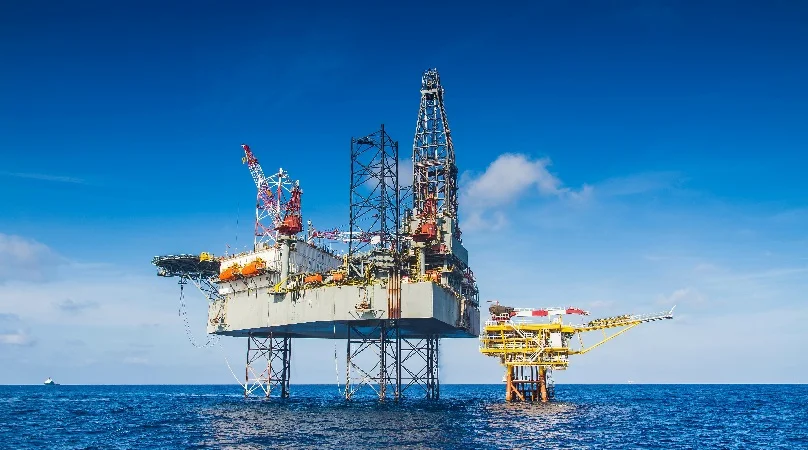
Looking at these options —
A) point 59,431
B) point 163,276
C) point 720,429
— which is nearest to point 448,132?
point 163,276

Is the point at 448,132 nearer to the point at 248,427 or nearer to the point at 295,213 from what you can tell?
the point at 295,213

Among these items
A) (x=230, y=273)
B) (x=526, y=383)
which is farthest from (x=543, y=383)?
(x=230, y=273)

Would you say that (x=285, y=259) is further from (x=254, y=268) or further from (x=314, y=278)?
(x=314, y=278)

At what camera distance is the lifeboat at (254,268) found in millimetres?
68750

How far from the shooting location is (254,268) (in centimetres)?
6881

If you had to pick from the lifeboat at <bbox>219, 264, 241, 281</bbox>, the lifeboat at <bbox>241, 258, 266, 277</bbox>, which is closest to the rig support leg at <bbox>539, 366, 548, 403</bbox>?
the lifeboat at <bbox>241, 258, 266, 277</bbox>

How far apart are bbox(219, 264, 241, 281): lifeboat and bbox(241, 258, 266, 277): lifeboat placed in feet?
4.62

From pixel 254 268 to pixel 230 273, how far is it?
4.14 metres

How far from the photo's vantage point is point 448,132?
250 feet

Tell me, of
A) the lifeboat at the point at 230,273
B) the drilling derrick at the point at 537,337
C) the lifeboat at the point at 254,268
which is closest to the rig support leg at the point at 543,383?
the drilling derrick at the point at 537,337

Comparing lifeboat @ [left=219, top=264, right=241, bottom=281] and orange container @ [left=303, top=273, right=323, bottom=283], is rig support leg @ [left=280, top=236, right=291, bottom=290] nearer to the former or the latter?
orange container @ [left=303, top=273, right=323, bottom=283]

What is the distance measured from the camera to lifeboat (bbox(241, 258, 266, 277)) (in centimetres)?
6875

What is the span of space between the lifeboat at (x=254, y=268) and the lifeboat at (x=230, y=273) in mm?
1409

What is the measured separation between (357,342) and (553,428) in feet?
76.5
